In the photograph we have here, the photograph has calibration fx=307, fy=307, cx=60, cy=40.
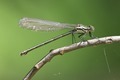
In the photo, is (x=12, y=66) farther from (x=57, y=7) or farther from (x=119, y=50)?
(x=119, y=50)

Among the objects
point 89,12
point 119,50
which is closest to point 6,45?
point 89,12

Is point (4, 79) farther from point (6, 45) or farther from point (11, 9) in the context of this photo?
point (11, 9)

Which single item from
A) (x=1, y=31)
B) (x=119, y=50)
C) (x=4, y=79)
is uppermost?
(x=1, y=31)

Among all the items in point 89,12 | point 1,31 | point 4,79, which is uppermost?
point 89,12

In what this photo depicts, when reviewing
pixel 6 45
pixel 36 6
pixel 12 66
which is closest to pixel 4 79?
pixel 12 66

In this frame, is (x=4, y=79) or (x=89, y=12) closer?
(x=4, y=79)

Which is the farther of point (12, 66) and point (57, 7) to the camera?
point (57, 7)

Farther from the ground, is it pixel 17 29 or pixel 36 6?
pixel 36 6
